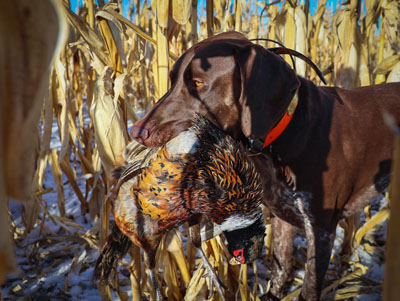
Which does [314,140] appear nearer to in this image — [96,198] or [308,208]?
[308,208]

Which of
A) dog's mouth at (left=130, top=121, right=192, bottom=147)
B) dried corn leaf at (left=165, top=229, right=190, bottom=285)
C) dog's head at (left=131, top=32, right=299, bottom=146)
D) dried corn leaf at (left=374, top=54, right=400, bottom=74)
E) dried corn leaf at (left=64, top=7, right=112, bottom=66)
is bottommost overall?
dried corn leaf at (left=165, top=229, right=190, bottom=285)

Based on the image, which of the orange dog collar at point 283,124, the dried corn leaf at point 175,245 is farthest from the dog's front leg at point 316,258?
the dried corn leaf at point 175,245

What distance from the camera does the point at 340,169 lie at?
154cm

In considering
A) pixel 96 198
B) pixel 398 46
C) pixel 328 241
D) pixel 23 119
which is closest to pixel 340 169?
pixel 328 241

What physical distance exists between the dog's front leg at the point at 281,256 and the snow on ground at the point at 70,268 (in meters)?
0.18

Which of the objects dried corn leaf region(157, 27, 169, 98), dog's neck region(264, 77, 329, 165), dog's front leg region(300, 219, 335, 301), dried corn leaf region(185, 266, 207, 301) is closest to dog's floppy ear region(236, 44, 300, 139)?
dog's neck region(264, 77, 329, 165)

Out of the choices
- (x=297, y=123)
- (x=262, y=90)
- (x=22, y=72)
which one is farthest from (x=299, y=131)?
(x=22, y=72)

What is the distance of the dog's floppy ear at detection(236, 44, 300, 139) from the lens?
126 cm

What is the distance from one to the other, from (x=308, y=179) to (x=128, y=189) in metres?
0.84

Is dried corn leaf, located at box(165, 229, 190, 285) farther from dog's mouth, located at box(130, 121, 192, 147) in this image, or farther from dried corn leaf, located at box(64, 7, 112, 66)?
dried corn leaf, located at box(64, 7, 112, 66)

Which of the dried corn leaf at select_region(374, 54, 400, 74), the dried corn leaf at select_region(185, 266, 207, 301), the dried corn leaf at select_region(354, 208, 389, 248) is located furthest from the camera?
the dried corn leaf at select_region(354, 208, 389, 248)

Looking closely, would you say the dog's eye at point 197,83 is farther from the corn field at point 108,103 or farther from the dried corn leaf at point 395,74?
the dried corn leaf at point 395,74

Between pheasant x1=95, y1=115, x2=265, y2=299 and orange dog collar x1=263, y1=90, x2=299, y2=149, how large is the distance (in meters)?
0.28

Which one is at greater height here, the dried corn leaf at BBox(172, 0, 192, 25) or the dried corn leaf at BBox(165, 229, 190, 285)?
the dried corn leaf at BBox(172, 0, 192, 25)
